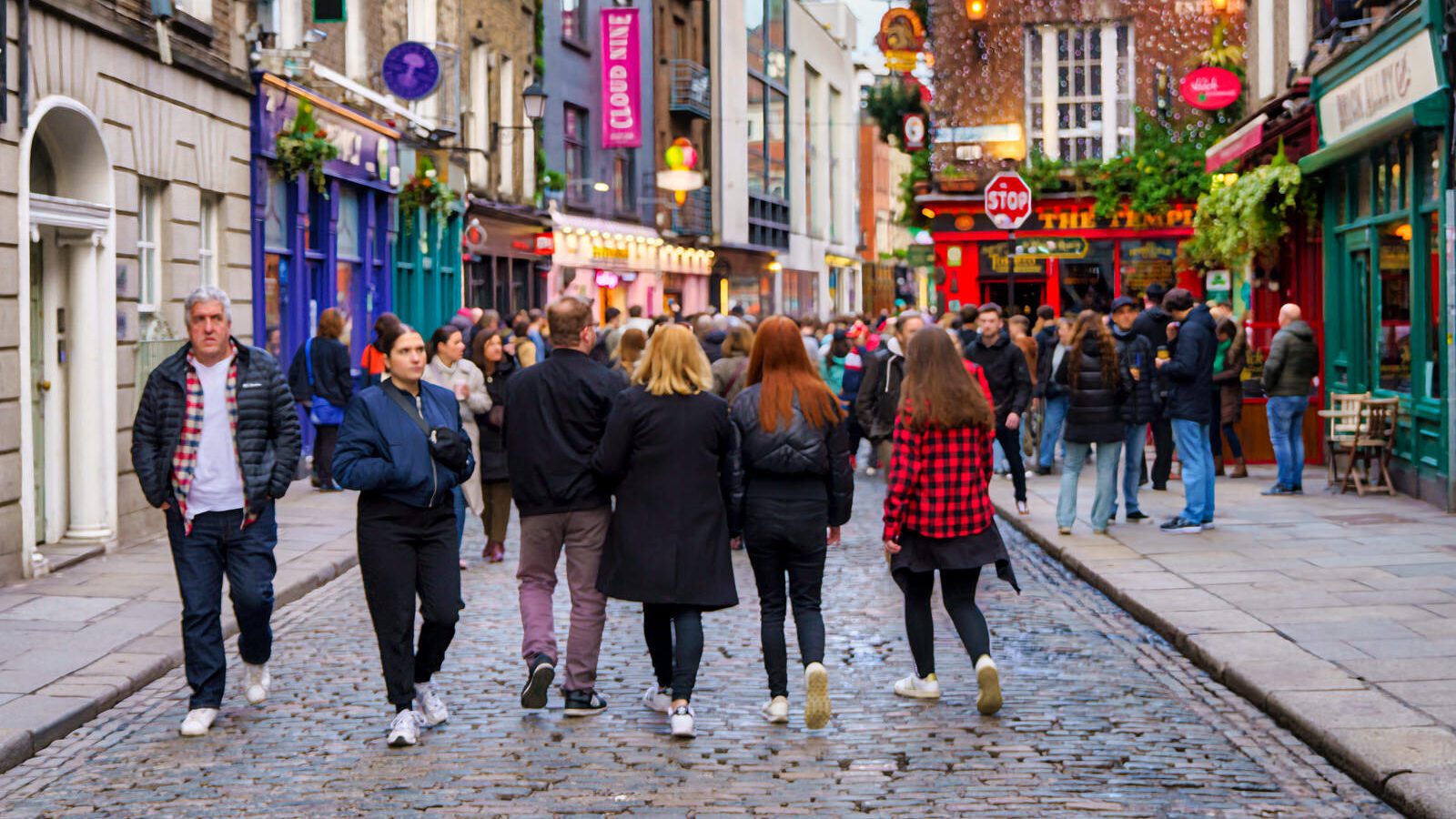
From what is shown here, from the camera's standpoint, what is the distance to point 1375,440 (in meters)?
17.4

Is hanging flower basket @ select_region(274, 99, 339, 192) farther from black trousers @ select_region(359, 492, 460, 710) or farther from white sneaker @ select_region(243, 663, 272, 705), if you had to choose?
black trousers @ select_region(359, 492, 460, 710)

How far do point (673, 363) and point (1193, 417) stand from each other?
7.78 metres

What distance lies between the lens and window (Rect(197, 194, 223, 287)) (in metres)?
18.1

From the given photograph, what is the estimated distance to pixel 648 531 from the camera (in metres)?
8.03

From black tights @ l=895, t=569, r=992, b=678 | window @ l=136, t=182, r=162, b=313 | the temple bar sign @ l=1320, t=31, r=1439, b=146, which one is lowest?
black tights @ l=895, t=569, r=992, b=678

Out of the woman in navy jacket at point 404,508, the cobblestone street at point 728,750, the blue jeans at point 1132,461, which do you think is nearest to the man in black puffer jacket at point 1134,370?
the blue jeans at point 1132,461

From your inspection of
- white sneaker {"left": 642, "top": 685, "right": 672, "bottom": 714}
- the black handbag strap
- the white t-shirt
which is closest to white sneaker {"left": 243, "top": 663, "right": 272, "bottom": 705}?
the white t-shirt

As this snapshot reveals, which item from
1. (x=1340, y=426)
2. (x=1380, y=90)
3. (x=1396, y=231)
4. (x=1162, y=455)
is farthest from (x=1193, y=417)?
(x=1396, y=231)

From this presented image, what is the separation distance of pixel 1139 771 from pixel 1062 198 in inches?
1031

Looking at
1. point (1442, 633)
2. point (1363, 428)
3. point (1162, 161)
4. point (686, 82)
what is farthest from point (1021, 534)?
point (686, 82)

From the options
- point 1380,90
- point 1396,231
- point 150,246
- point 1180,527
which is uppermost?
point 1380,90

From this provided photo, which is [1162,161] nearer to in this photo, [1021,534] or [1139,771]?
[1021,534]

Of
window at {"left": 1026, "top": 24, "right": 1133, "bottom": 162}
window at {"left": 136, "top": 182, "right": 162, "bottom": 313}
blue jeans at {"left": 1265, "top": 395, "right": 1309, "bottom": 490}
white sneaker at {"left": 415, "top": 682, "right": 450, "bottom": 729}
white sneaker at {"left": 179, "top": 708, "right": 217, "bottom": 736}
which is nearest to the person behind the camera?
white sneaker at {"left": 179, "top": 708, "right": 217, "bottom": 736}

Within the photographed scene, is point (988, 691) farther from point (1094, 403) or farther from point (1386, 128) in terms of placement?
point (1386, 128)
